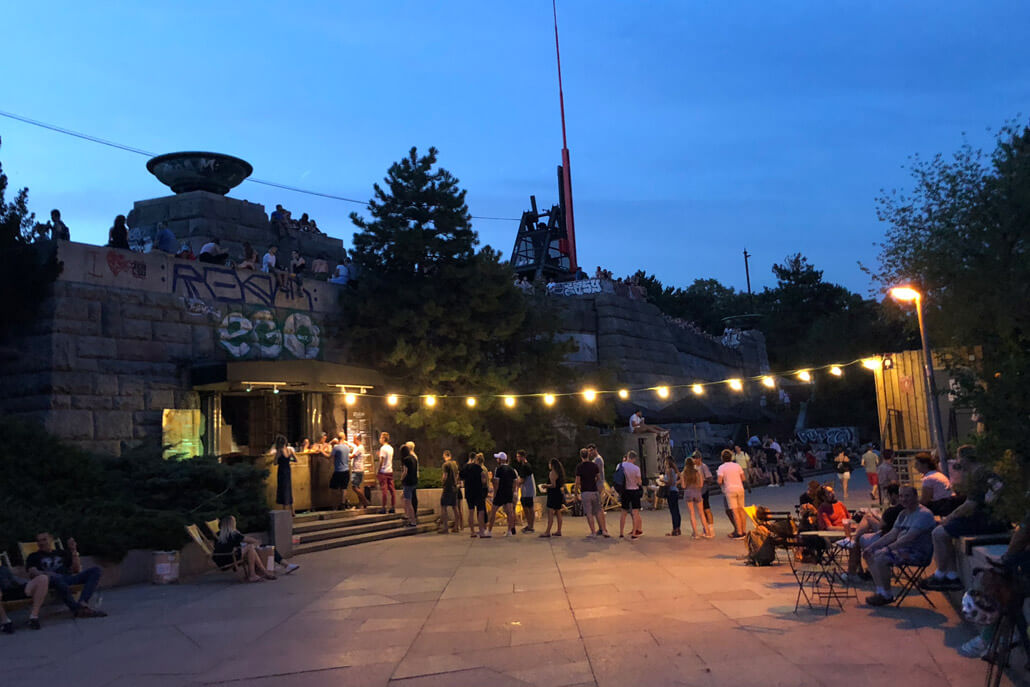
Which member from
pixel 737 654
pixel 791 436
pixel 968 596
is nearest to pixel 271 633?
pixel 737 654

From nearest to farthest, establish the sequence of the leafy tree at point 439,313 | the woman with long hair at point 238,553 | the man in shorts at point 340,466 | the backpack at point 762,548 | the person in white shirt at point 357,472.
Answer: the backpack at point 762,548 < the woman with long hair at point 238,553 < the man in shorts at point 340,466 < the person in white shirt at point 357,472 < the leafy tree at point 439,313

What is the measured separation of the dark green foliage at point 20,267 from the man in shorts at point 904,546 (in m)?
14.0

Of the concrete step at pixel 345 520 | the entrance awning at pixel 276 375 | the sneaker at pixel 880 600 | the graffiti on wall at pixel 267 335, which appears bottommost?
the sneaker at pixel 880 600

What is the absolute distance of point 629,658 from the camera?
6699mm

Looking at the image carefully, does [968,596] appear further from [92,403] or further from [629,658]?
[92,403]

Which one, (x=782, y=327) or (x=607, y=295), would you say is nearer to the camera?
(x=607, y=295)

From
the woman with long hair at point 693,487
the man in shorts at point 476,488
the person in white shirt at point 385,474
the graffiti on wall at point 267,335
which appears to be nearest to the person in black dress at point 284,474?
the person in white shirt at point 385,474

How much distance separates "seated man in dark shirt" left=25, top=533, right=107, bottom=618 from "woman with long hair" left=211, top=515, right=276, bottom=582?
2.20 m

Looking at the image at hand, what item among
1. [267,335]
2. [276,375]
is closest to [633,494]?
[276,375]

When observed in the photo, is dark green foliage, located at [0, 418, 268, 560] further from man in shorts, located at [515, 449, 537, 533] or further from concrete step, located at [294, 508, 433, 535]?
man in shorts, located at [515, 449, 537, 533]

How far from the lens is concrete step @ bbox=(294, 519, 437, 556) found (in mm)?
15086

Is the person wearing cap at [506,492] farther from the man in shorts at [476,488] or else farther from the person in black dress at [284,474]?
the person in black dress at [284,474]

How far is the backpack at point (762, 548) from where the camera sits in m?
11.3

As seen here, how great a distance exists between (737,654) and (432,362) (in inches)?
561
